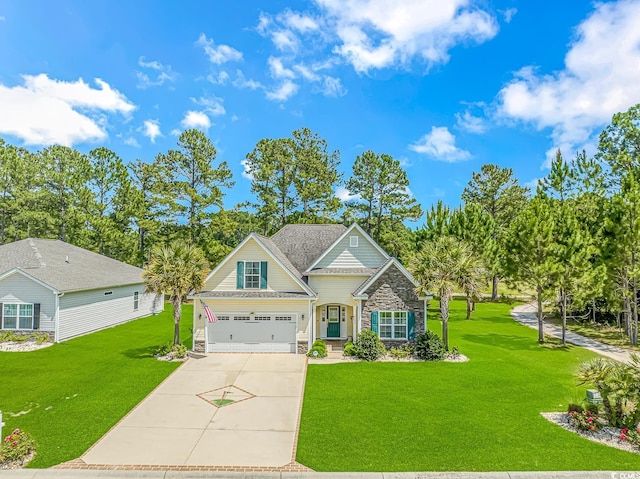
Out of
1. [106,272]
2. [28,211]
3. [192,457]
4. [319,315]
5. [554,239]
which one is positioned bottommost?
[192,457]

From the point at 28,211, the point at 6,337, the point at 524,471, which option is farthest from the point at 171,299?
the point at 28,211

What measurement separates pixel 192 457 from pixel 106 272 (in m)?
22.7

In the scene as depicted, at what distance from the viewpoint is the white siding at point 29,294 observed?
21578mm

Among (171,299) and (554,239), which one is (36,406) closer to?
(171,299)

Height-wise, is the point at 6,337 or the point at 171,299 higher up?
the point at 171,299

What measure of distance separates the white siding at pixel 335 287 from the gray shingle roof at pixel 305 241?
185 cm

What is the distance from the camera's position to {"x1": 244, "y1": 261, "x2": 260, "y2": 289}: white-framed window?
67.1ft

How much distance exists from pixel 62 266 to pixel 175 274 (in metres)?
11.8

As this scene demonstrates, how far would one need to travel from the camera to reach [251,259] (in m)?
20.6

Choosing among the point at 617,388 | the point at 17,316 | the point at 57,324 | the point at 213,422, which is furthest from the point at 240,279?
the point at 617,388

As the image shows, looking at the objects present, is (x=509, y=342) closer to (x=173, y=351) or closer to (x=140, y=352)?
(x=173, y=351)

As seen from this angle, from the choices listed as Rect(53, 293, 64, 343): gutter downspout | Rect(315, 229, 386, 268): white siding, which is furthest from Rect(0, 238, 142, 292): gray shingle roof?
Rect(315, 229, 386, 268): white siding

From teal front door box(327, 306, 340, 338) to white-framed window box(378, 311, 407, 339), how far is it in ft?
13.2

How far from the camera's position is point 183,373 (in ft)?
53.4
